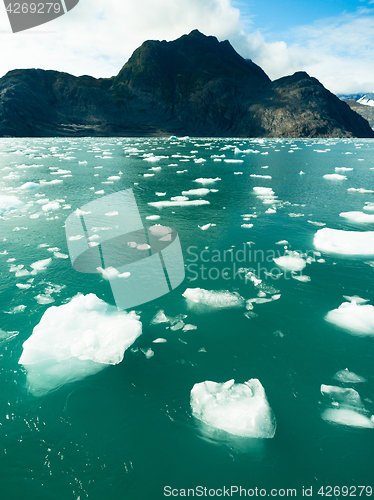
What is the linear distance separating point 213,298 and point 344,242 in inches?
181

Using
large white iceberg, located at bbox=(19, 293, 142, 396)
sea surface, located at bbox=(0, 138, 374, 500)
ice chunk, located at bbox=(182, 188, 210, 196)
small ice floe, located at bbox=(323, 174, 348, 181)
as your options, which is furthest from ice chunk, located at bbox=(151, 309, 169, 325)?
small ice floe, located at bbox=(323, 174, 348, 181)

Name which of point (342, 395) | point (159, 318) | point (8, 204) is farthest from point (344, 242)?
point (8, 204)

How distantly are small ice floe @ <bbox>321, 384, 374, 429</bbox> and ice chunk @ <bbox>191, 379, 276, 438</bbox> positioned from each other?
2.52 feet

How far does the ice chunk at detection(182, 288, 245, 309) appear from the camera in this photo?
213 inches

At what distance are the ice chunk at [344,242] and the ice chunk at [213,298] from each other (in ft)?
11.8

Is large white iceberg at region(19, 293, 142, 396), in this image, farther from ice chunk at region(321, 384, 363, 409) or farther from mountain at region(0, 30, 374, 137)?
mountain at region(0, 30, 374, 137)

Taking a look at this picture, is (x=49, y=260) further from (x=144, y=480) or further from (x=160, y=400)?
(x=144, y=480)

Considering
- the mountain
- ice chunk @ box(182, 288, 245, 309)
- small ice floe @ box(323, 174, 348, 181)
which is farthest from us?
the mountain

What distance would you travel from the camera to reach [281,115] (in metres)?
83.4

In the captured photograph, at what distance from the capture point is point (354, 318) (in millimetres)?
4848

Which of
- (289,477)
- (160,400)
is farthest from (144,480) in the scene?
(289,477)

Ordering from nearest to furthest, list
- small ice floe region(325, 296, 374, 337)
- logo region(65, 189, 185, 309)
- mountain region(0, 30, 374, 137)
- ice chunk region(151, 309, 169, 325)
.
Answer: small ice floe region(325, 296, 374, 337), ice chunk region(151, 309, 169, 325), logo region(65, 189, 185, 309), mountain region(0, 30, 374, 137)

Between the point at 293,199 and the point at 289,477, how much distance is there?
475 inches

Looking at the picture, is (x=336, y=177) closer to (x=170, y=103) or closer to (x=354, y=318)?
(x=354, y=318)
